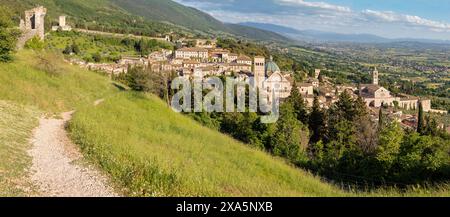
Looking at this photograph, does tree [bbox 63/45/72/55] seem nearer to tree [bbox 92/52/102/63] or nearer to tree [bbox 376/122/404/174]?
tree [bbox 92/52/102/63]

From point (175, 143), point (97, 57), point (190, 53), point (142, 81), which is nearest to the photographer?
point (175, 143)

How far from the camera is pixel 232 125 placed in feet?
111

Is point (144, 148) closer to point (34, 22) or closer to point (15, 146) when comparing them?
point (15, 146)

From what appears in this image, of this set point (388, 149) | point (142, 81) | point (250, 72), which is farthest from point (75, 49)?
point (388, 149)

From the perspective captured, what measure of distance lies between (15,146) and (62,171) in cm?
226

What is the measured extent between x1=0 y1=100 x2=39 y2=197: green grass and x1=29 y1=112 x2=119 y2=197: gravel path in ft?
0.73

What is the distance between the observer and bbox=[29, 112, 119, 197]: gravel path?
292 inches

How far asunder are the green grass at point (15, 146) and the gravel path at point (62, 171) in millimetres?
223

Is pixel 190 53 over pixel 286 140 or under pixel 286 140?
over

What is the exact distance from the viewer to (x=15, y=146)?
10.0m

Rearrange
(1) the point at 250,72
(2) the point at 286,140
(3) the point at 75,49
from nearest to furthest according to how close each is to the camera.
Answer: (2) the point at 286,140
(3) the point at 75,49
(1) the point at 250,72

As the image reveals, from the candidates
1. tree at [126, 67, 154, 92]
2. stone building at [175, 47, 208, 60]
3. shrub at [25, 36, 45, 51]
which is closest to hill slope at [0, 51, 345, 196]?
tree at [126, 67, 154, 92]
